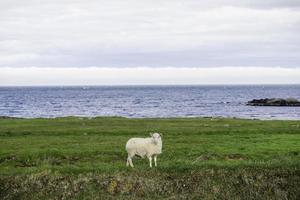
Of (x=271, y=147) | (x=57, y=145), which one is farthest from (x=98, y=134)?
(x=271, y=147)

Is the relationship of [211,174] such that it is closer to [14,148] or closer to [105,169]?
[105,169]

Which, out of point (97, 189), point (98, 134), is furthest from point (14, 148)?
point (97, 189)

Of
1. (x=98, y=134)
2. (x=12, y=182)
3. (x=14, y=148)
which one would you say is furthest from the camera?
(x=98, y=134)

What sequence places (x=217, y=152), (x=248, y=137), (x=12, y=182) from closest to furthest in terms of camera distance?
(x=12, y=182), (x=217, y=152), (x=248, y=137)

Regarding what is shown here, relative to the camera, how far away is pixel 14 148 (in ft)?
107

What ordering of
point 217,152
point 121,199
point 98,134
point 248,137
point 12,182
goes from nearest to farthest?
point 121,199 < point 12,182 < point 217,152 < point 248,137 < point 98,134

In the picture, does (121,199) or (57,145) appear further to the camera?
(57,145)

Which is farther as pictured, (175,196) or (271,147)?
(271,147)

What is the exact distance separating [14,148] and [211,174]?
16.4 metres

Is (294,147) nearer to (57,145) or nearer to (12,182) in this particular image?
(57,145)

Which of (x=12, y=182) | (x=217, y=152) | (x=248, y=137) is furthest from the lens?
(x=248, y=137)

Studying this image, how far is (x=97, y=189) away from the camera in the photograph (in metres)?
19.8

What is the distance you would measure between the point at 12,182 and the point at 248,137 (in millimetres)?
23212

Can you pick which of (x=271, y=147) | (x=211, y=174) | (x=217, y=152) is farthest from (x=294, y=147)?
(x=211, y=174)
